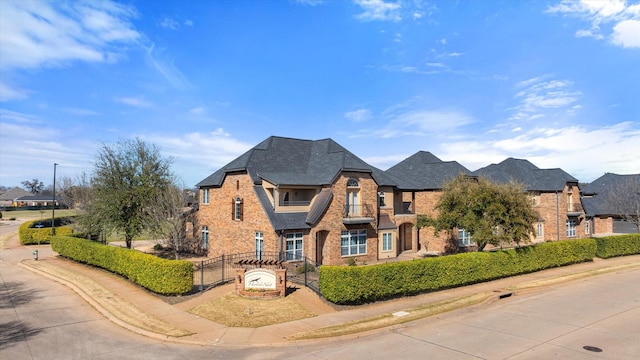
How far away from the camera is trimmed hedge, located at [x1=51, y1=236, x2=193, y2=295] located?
1800 centimetres

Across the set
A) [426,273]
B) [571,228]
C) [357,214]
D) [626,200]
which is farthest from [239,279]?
[626,200]

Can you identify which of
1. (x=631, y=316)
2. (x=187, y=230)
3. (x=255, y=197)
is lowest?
(x=631, y=316)

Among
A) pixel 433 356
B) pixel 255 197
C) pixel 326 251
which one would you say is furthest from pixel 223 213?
pixel 433 356

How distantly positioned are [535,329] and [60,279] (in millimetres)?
24141

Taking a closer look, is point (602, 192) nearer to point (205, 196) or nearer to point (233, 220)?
point (233, 220)

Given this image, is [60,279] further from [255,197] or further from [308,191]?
[308,191]

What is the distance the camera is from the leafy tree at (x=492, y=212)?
938 inches

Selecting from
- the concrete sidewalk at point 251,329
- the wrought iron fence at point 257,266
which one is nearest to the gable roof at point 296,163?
the wrought iron fence at point 257,266

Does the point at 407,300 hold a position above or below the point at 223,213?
below

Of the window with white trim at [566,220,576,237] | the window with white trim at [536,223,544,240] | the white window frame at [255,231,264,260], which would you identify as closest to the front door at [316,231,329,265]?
the white window frame at [255,231,264,260]

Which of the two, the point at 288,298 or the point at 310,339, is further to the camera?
the point at 288,298

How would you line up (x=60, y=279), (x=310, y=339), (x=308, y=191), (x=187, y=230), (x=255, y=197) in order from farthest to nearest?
1. (x=187, y=230)
2. (x=308, y=191)
3. (x=255, y=197)
4. (x=60, y=279)
5. (x=310, y=339)

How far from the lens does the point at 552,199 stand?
4259cm

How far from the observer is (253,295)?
17828 mm
